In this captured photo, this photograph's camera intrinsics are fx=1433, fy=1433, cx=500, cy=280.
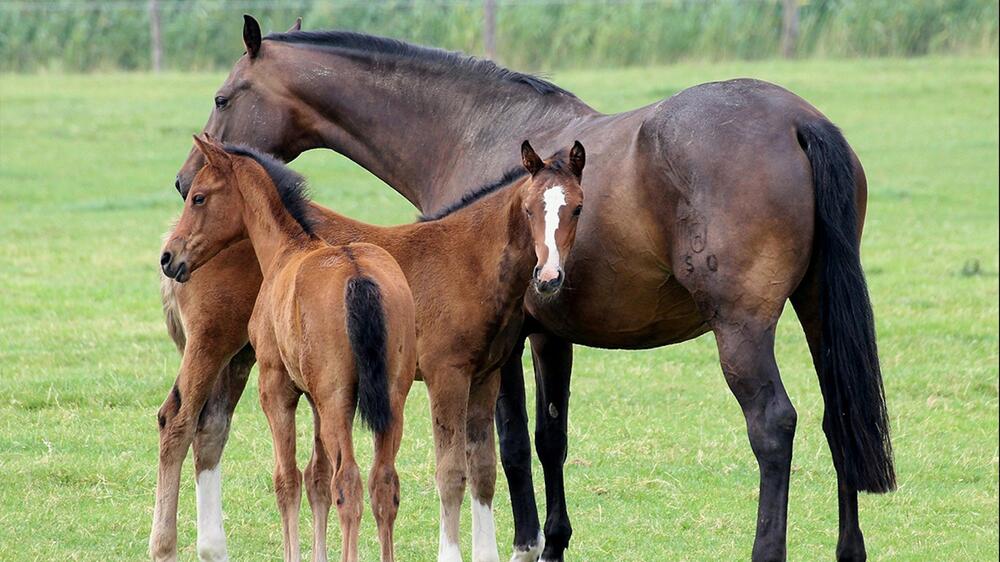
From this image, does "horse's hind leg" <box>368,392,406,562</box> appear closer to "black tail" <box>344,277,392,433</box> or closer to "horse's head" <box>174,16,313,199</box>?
"black tail" <box>344,277,392,433</box>

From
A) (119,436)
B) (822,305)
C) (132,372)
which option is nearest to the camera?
(822,305)

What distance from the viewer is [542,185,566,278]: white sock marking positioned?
4.73 m

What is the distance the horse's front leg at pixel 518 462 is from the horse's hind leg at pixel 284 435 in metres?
1.25

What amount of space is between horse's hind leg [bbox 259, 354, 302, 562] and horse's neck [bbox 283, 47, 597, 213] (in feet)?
5.52

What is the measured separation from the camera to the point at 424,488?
6.87m

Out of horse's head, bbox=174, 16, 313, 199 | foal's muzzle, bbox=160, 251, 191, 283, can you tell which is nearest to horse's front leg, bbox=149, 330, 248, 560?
foal's muzzle, bbox=160, 251, 191, 283

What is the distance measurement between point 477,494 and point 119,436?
2.73 meters

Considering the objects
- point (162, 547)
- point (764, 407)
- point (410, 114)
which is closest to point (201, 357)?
point (162, 547)

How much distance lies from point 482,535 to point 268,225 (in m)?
1.45

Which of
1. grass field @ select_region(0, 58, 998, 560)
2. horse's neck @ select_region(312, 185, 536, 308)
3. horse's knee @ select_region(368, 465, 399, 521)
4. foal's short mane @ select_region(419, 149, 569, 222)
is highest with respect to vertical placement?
foal's short mane @ select_region(419, 149, 569, 222)

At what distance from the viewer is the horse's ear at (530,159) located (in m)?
4.93

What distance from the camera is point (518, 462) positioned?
5.96m

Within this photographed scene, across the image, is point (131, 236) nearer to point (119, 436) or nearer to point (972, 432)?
point (119, 436)

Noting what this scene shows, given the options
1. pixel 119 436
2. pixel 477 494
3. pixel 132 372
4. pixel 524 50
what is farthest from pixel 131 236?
pixel 524 50
